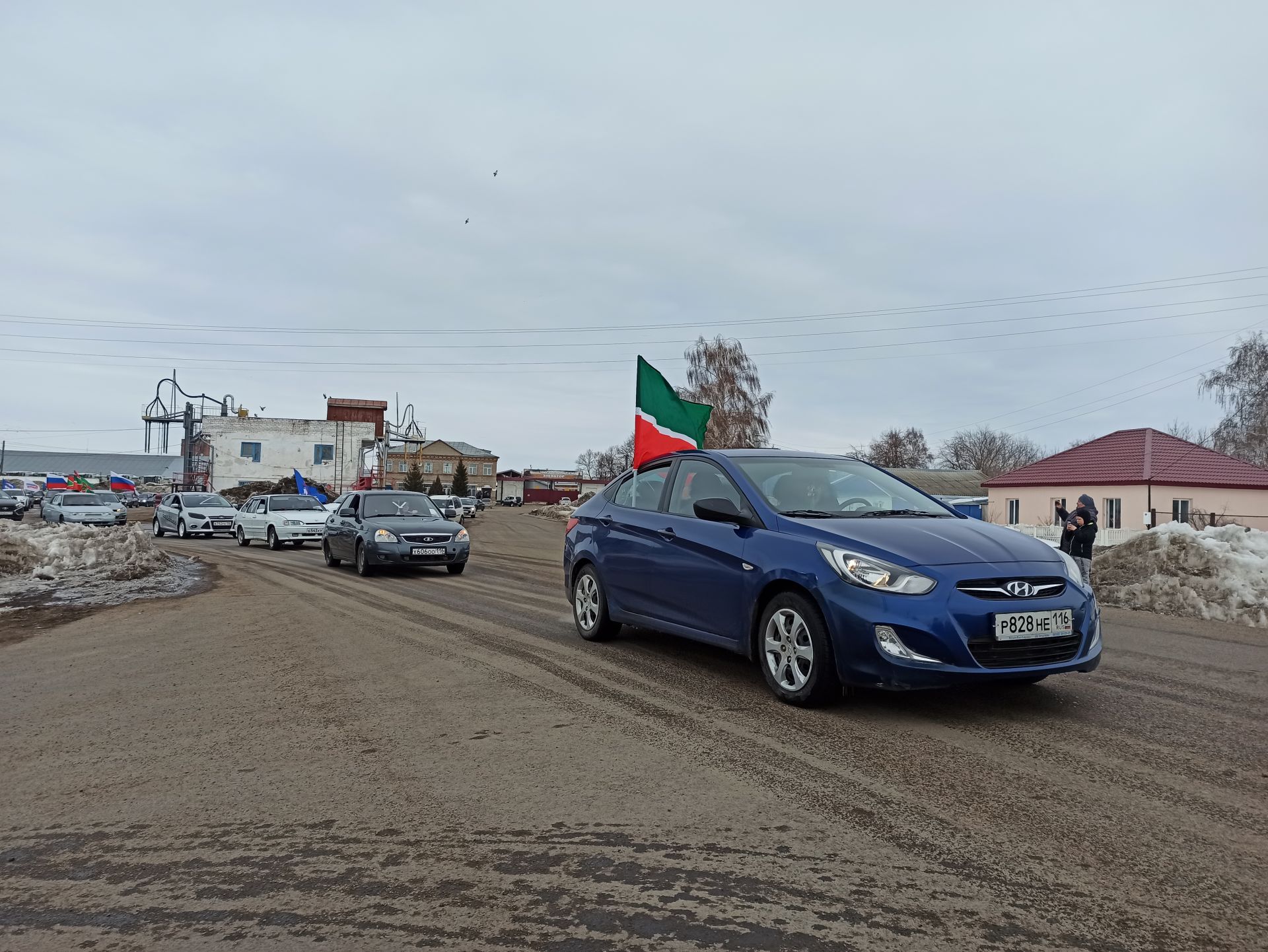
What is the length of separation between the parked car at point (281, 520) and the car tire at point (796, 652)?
20426mm

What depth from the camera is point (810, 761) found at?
4.45 m

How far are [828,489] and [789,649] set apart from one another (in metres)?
1.38

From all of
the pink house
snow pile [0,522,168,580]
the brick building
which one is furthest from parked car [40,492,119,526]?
the brick building

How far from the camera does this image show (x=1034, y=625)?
16.7 ft

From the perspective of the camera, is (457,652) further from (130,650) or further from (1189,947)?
(1189,947)

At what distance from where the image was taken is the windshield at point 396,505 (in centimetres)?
1695

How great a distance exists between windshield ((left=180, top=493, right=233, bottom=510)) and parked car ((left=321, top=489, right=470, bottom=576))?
15.8m

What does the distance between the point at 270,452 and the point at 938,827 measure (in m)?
76.9

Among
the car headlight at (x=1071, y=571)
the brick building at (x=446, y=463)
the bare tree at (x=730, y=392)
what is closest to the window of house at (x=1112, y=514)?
the bare tree at (x=730, y=392)

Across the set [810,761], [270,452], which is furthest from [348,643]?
[270,452]

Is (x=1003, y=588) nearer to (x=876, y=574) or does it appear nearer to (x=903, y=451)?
(x=876, y=574)

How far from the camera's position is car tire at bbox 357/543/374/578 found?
15.8 m

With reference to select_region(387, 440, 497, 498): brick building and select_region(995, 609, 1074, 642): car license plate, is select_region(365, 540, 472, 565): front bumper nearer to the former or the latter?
select_region(995, 609, 1074, 642): car license plate

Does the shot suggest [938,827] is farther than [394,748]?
No
